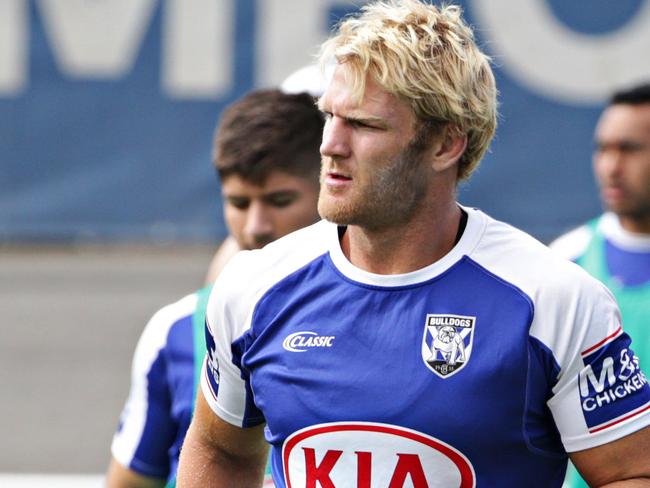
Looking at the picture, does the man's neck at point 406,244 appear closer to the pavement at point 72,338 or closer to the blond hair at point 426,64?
the blond hair at point 426,64

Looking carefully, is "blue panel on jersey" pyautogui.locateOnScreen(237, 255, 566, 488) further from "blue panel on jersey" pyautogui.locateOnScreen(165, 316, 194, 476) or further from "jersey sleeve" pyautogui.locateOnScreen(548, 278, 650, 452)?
"blue panel on jersey" pyautogui.locateOnScreen(165, 316, 194, 476)

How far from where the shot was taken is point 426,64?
306cm

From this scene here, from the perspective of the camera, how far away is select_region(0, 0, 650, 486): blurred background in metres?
13.5

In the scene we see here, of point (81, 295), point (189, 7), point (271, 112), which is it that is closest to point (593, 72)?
point (189, 7)

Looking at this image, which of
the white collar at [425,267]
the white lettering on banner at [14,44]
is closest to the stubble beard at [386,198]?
the white collar at [425,267]

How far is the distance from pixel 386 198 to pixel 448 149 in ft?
0.67

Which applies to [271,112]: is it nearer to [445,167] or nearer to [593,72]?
[445,167]

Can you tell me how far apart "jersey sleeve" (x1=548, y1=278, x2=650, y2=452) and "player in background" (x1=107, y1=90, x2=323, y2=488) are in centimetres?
140

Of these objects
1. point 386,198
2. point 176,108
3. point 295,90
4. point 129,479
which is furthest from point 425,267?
point 176,108

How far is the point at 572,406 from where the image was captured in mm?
2959

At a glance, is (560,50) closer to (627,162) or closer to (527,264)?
(627,162)

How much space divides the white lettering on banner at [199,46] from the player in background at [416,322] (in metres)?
10.6

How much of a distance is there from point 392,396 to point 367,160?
1.69 ft

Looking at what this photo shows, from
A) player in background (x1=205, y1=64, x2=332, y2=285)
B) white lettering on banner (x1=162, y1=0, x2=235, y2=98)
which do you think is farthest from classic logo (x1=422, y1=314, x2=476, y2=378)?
white lettering on banner (x1=162, y1=0, x2=235, y2=98)
